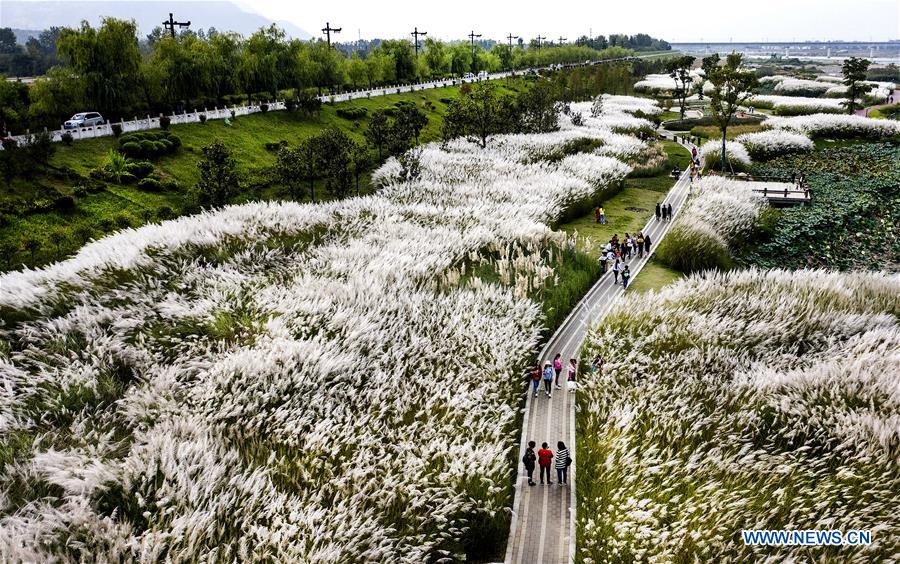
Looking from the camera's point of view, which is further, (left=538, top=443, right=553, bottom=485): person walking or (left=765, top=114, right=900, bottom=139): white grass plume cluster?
(left=765, top=114, right=900, bottom=139): white grass plume cluster

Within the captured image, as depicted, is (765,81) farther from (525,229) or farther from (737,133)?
(525,229)

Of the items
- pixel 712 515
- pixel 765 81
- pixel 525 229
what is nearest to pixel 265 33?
pixel 525 229

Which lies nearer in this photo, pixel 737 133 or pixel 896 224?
pixel 896 224

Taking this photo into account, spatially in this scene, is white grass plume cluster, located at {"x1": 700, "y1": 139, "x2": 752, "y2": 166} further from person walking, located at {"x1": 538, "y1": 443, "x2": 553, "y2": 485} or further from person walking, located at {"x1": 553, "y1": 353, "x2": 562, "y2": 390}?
person walking, located at {"x1": 538, "y1": 443, "x2": 553, "y2": 485}

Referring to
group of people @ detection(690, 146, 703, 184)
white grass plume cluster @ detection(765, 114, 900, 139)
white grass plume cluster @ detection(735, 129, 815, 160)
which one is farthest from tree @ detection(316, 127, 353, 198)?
white grass plume cluster @ detection(765, 114, 900, 139)

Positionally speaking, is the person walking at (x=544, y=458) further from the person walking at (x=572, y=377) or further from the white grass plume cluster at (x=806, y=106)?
the white grass plume cluster at (x=806, y=106)

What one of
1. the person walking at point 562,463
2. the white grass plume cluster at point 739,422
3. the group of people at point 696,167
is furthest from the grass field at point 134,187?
the group of people at point 696,167
